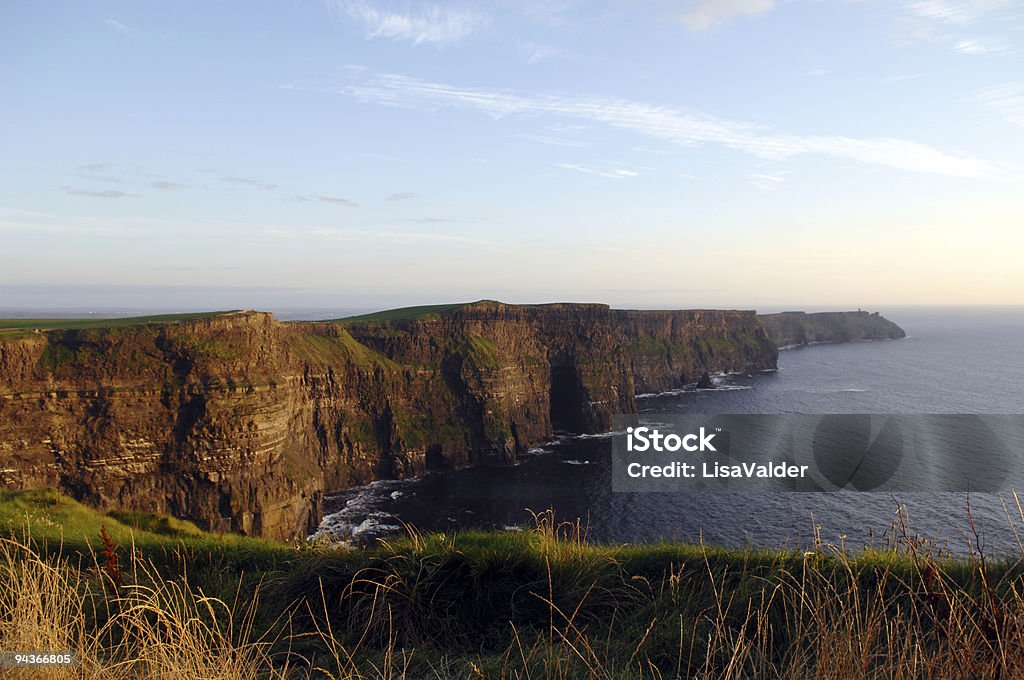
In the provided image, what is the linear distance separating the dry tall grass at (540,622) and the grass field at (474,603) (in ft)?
0.12

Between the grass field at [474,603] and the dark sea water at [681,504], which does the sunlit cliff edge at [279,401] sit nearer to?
the dark sea water at [681,504]

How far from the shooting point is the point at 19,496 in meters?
15.0

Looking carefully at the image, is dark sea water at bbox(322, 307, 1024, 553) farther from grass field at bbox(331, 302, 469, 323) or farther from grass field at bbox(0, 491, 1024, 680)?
grass field at bbox(331, 302, 469, 323)

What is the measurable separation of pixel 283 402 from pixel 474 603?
50.4 m

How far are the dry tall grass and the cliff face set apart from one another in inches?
1630

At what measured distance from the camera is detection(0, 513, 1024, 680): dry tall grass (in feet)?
15.7

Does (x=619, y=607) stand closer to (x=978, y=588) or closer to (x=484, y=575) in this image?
(x=484, y=575)

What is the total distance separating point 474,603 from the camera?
7902mm

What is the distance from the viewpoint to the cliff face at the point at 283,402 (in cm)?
4281

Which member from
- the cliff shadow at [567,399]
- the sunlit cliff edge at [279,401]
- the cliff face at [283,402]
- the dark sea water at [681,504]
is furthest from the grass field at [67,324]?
the cliff shadow at [567,399]

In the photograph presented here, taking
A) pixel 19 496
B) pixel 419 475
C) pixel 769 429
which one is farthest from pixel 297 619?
pixel 769 429

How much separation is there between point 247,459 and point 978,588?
50.8 meters

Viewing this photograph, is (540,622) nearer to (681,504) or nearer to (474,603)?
(474,603)

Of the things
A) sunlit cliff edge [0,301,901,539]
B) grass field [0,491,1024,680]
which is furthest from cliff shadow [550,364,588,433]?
grass field [0,491,1024,680]
